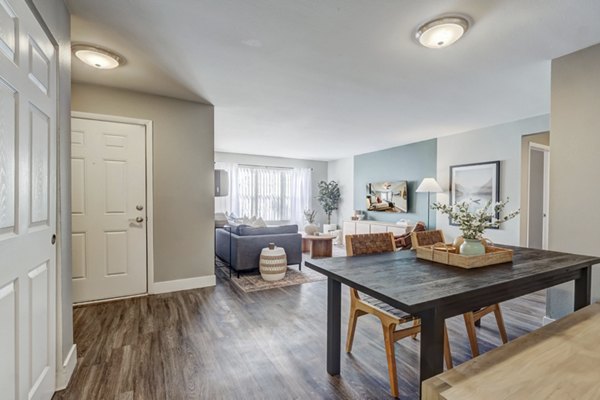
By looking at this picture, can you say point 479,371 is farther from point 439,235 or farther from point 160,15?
point 160,15

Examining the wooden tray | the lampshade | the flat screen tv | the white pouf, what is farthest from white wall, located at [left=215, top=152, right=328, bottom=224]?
the wooden tray

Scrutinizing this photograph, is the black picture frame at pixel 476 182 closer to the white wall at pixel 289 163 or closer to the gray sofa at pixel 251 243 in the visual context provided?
the gray sofa at pixel 251 243

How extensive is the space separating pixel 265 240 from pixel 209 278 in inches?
36.0

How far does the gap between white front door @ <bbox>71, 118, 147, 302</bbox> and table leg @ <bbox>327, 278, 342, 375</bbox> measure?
8.04 feet

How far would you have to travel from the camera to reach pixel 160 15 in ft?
6.06

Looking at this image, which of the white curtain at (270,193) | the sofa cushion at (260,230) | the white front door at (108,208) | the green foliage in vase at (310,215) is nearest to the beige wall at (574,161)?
the sofa cushion at (260,230)

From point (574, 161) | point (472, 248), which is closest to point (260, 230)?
point (472, 248)

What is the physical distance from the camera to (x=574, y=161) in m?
2.28

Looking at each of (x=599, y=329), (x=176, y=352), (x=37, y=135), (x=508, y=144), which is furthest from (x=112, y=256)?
(x=508, y=144)

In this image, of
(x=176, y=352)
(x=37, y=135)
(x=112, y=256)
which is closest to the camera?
(x=37, y=135)

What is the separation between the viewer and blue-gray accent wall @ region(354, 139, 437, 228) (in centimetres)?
549

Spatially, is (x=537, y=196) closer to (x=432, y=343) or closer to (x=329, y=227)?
(x=329, y=227)

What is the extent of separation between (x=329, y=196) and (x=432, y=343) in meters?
6.85

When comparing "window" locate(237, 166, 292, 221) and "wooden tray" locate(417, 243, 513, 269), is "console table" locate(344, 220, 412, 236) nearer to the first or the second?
"window" locate(237, 166, 292, 221)
